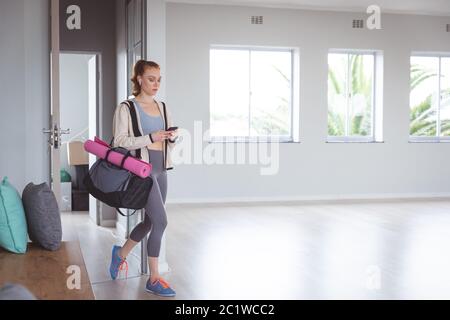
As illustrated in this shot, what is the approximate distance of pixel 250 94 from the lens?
8773 millimetres

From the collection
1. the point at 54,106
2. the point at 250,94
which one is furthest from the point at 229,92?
the point at 54,106

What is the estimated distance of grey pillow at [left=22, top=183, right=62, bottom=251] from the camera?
2.99 metres

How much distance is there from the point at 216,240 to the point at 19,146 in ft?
7.57

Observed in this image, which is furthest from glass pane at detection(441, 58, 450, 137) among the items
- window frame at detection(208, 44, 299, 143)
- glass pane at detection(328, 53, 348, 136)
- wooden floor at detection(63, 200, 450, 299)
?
window frame at detection(208, 44, 299, 143)

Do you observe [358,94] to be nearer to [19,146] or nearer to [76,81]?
[76,81]

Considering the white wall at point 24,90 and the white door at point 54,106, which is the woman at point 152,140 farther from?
the white wall at point 24,90

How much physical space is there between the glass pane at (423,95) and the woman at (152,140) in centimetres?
649

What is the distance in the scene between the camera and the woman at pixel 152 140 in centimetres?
340

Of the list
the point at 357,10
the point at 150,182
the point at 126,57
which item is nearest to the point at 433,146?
the point at 357,10

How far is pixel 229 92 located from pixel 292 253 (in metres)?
4.21

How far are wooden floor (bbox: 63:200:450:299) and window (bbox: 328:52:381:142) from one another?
64.9 inches

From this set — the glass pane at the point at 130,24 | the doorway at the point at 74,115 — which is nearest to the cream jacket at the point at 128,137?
the glass pane at the point at 130,24

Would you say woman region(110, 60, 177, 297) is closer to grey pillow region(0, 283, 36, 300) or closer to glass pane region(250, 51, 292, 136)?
grey pillow region(0, 283, 36, 300)

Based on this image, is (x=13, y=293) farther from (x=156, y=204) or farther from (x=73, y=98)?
(x=73, y=98)
